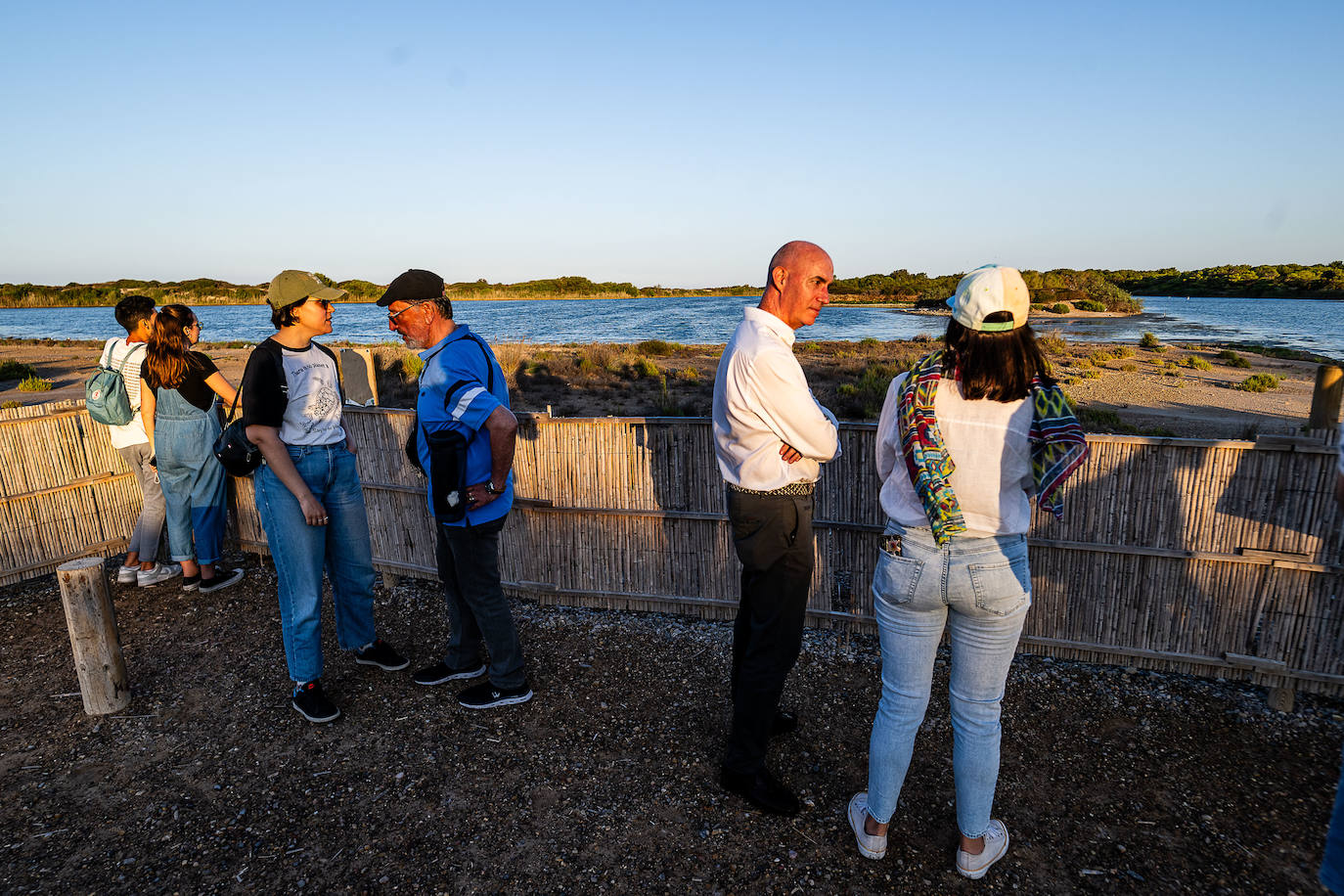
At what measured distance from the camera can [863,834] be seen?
2639 millimetres

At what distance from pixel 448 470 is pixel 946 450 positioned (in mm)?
2129

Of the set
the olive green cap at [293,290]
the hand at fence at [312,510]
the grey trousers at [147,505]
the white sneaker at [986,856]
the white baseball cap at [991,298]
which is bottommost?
the white sneaker at [986,856]

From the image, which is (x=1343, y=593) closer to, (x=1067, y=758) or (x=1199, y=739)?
(x=1199, y=739)

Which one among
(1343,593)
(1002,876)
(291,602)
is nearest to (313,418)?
(291,602)

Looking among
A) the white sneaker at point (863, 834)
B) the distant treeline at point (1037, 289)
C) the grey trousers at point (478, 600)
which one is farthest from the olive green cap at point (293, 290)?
the distant treeline at point (1037, 289)

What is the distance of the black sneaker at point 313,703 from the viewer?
3.59 metres

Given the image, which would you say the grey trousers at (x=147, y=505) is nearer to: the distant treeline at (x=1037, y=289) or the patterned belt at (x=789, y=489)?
the patterned belt at (x=789, y=489)

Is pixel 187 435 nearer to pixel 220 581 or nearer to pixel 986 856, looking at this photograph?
pixel 220 581

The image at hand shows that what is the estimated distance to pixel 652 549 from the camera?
473cm

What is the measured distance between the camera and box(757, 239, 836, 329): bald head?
2.62m

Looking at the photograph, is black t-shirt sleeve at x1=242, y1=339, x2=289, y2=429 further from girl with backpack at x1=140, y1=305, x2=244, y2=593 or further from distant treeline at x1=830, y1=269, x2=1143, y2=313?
distant treeline at x1=830, y1=269, x2=1143, y2=313

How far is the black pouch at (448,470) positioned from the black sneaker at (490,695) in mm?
1067

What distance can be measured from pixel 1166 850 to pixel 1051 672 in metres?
1.31

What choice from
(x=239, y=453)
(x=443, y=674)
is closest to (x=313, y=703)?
(x=443, y=674)
